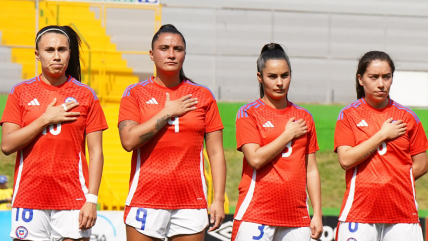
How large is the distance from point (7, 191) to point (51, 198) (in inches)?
272

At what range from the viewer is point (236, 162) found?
42.9ft

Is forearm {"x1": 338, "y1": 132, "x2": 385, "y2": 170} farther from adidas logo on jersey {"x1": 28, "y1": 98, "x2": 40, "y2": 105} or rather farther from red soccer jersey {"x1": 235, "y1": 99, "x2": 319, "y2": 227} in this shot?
adidas logo on jersey {"x1": 28, "y1": 98, "x2": 40, "y2": 105}

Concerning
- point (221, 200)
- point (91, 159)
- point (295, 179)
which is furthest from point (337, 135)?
point (91, 159)

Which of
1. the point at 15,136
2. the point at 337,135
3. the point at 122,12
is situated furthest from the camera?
the point at 122,12

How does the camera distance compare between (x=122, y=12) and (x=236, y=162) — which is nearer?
(x=236, y=162)

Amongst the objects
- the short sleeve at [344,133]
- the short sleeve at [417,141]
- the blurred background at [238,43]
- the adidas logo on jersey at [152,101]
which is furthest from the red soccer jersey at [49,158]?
the blurred background at [238,43]

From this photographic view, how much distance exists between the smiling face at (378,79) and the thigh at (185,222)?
1.58 m

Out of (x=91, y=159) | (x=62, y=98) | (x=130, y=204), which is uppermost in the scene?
(x=62, y=98)

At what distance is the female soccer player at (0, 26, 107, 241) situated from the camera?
4.15 meters

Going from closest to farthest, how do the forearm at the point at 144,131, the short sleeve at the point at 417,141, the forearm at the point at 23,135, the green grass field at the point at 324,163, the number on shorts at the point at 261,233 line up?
1. the forearm at the point at 23,135
2. the forearm at the point at 144,131
3. the number on shorts at the point at 261,233
4. the short sleeve at the point at 417,141
5. the green grass field at the point at 324,163

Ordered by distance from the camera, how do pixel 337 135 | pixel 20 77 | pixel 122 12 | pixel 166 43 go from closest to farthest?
pixel 166 43 < pixel 337 135 < pixel 20 77 < pixel 122 12

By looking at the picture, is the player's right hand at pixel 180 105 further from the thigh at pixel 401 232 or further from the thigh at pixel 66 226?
the thigh at pixel 401 232

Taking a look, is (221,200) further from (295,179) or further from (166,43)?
(166,43)

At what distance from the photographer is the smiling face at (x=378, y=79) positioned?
474 centimetres
